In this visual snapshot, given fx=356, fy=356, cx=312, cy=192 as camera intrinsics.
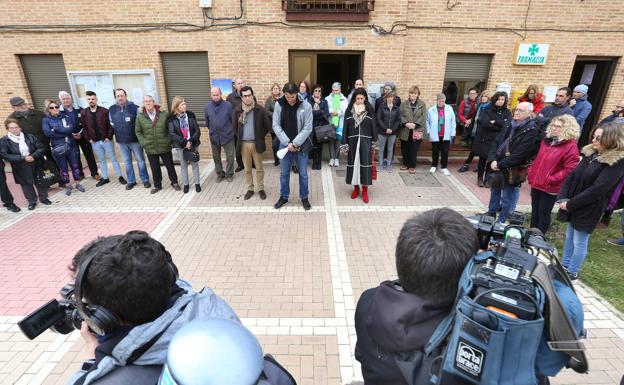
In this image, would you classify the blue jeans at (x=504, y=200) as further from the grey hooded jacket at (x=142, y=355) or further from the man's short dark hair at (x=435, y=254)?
the grey hooded jacket at (x=142, y=355)

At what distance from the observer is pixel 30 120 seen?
6.91 metres

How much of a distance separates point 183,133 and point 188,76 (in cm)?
257

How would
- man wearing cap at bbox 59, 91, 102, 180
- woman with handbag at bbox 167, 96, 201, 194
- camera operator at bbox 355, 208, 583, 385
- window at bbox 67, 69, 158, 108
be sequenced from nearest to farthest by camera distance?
camera operator at bbox 355, 208, 583, 385 < woman with handbag at bbox 167, 96, 201, 194 < man wearing cap at bbox 59, 91, 102, 180 < window at bbox 67, 69, 158, 108

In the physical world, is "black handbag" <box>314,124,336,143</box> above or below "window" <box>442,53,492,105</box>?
below

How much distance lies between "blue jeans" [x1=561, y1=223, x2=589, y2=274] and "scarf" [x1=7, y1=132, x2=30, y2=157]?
827 cm

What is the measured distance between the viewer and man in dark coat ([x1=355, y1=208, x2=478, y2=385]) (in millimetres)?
1343

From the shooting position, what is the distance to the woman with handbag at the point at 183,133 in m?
6.68

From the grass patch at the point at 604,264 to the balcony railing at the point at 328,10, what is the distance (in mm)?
5647

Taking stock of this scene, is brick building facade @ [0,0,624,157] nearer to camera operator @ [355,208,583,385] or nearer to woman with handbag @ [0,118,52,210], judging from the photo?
woman with handbag @ [0,118,52,210]

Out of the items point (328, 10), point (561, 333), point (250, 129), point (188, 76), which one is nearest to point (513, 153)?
point (250, 129)

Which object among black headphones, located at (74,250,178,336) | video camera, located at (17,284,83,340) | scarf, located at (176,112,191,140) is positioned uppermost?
black headphones, located at (74,250,178,336)

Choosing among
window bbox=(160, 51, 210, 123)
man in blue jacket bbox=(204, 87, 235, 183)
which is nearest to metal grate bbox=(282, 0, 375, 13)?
window bbox=(160, 51, 210, 123)

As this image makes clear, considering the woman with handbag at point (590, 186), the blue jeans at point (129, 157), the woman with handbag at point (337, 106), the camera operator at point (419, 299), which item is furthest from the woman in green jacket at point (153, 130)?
the woman with handbag at point (590, 186)

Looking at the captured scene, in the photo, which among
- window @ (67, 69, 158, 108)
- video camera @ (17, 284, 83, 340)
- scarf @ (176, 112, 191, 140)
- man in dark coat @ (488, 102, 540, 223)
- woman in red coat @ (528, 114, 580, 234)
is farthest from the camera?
window @ (67, 69, 158, 108)
